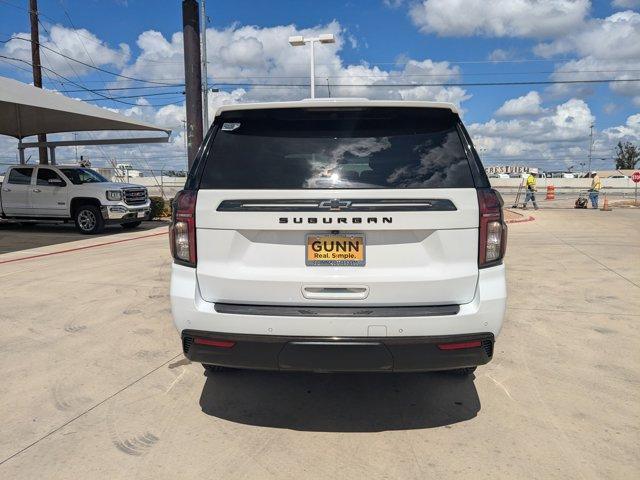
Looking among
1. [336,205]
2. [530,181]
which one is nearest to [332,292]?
[336,205]

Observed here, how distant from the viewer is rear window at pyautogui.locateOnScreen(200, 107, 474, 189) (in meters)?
3.00

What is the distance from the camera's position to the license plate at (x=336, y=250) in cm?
294

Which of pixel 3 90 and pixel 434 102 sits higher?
→ pixel 3 90

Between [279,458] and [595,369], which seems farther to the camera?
[595,369]

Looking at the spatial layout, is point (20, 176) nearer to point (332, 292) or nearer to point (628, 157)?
point (332, 292)

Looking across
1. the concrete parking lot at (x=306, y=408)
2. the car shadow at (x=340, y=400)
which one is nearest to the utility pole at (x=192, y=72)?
the concrete parking lot at (x=306, y=408)

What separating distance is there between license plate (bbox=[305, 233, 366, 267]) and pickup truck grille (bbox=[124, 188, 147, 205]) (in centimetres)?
1260

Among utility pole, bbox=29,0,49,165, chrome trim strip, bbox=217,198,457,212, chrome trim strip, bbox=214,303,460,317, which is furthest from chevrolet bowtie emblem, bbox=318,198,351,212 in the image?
utility pole, bbox=29,0,49,165

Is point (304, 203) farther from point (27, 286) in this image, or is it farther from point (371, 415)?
point (27, 286)

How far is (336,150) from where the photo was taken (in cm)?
311

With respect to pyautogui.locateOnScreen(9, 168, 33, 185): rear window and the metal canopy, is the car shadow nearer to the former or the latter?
the metal canopy

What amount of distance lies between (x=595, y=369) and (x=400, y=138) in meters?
2.67

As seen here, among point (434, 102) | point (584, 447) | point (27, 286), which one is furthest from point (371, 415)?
point (27, 286)

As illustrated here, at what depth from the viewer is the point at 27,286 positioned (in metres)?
7.32
